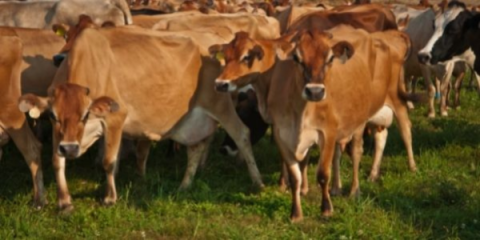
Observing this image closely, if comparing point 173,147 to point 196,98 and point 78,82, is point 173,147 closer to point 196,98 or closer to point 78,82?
point 196,98

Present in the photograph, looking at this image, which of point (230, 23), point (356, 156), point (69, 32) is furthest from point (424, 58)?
point (69, 32)

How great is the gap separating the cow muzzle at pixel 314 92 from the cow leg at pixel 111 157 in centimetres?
219

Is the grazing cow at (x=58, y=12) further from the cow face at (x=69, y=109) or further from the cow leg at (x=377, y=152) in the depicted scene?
the cow face at (x=69, y=109)

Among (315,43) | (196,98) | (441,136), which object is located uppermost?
(315,43)

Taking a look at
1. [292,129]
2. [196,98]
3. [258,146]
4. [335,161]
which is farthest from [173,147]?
[292,129]

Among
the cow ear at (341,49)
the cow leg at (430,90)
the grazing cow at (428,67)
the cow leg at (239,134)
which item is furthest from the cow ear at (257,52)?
the grazing cow at (428,67)

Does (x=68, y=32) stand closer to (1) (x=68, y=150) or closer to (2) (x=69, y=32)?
(2) (x=69, y=32)

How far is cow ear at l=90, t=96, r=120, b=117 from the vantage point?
23.8 feet

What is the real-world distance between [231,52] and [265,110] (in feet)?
2.36

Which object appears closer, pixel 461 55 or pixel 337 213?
pixel 337 213

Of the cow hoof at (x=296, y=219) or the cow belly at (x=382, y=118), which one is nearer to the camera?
the cow hoof at (x=296, y=219)

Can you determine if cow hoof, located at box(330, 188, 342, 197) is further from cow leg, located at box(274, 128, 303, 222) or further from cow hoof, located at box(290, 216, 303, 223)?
cow hoof, located at box(290, 216, 303, 223)

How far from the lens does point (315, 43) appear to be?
6941 mm

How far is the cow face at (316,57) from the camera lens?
6637 millimetres
